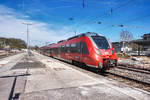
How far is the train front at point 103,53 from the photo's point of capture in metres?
7.56

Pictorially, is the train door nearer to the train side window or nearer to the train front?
the train side window

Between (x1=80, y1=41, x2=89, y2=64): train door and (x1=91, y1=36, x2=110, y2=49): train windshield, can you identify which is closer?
(x1=91, y1=36, x2=110, y2=49): train windshield

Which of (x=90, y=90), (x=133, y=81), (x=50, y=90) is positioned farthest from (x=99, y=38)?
(x=50, y=90)

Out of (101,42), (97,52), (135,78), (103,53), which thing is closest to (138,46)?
(101,42)

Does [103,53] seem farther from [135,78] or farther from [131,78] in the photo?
[135,78]

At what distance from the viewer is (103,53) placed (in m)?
7.82

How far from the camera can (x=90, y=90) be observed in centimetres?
463

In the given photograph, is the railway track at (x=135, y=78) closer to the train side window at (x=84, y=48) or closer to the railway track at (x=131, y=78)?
the railway track at (x=131, y=78)

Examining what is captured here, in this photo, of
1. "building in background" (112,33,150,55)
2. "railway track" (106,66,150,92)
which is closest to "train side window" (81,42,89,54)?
"railway track" (106,66,150,92)

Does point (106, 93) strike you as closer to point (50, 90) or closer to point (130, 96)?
point (130, 96)

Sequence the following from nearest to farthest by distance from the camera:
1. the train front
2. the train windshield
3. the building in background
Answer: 1. the train front
2. the train windshield
3. the building in background

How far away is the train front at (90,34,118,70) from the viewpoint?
7.56m

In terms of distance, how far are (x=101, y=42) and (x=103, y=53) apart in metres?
1.11

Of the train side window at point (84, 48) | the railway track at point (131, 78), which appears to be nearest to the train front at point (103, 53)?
the railway track at point (131, 78)
